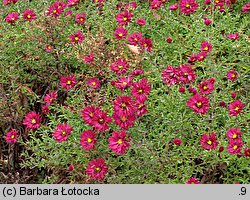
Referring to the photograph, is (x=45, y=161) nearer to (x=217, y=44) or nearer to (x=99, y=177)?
(x=99, y=177)

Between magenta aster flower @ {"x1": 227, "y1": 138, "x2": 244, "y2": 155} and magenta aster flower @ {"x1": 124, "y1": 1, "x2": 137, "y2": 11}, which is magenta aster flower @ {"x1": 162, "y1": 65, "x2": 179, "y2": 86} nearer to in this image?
magenta aster flower @ {"x1": 227, "y1": 138, "x2": 244, "y2": 155}

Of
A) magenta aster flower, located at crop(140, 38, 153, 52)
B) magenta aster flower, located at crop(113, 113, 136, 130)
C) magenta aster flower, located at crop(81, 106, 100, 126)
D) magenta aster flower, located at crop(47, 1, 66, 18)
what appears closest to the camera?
magenta aster flower, located at crop(113, 113, 136, 130)

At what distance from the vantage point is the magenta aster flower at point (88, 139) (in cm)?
287

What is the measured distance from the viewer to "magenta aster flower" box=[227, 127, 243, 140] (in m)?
2.77

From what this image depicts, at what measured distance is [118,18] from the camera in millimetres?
3768

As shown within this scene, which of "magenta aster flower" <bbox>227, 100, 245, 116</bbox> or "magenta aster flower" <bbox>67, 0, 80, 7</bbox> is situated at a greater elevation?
"magenta aster flower" <bbox>227, 100, 245, 116</bbox>

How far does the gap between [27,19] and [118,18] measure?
2.07 ft

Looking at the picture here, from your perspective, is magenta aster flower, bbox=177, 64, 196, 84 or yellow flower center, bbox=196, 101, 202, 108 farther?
magenta aster flower, bbox=177, 64, 196, 84

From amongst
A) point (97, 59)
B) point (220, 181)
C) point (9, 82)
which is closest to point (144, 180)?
point (220, 181)

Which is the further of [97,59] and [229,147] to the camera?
[97,59]

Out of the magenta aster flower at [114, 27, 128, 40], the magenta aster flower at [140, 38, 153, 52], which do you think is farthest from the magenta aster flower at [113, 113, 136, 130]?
the magenta aster flower at [114, 27, 128, 40]

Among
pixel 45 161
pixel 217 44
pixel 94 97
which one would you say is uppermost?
pixel 217 44

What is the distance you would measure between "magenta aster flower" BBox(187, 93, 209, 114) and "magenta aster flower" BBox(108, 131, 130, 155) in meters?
0.38

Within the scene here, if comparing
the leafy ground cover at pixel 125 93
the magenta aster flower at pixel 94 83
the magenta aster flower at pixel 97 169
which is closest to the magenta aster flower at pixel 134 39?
the leafy ground cover at pixel 125 93
